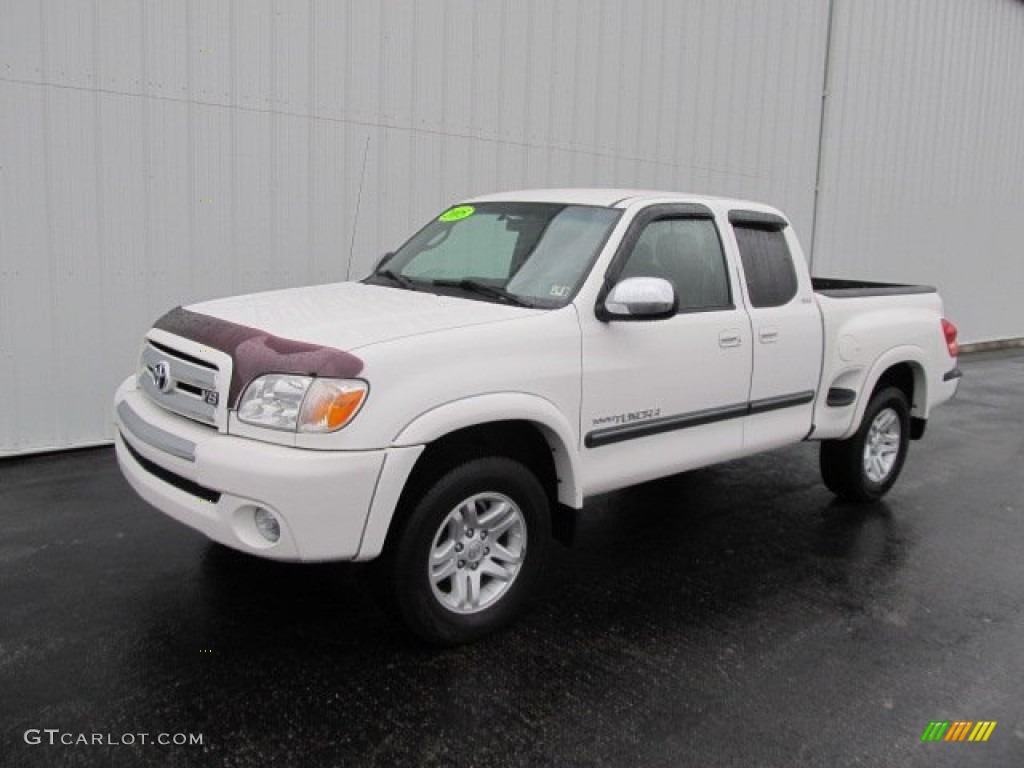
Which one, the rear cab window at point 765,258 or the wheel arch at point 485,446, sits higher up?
the rear cab window at point 765,258

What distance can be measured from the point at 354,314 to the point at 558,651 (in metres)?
1.62

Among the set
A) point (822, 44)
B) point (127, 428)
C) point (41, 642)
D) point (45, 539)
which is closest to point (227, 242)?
point (45, 539)

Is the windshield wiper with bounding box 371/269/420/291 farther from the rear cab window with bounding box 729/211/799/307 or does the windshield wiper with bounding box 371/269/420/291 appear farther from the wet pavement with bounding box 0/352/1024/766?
the rear cab window with bounding box 729/211/799/307

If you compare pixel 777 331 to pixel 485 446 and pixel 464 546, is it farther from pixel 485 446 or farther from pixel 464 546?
pixel 464 546

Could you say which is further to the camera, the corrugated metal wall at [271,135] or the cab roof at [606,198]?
the corrugated metal wall at [271,135]

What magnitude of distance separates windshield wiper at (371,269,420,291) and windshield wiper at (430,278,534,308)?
0.51 feet

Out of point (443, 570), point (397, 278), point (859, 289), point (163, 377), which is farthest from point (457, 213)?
point (859, 289)

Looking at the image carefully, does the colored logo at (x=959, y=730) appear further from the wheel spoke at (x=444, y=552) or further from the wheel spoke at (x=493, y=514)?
the wheel spoke at (x=444, y=552)

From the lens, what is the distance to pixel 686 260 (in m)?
4.63

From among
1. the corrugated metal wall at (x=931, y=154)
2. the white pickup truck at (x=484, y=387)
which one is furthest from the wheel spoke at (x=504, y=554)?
the corrugated metal wall at (x=931, y=154)

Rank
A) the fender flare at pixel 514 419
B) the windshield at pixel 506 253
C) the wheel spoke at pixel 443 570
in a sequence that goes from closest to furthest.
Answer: the fender flare at pixel 514 419, the wheel spoke at pixel 443 570, the windshield at pixel 506 253

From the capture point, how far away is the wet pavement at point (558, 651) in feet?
10.0

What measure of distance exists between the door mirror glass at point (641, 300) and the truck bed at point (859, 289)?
6.52 feet

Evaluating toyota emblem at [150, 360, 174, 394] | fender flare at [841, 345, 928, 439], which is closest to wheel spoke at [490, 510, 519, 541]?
toyota emblem at [150, 360, 174, 394]
